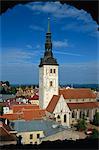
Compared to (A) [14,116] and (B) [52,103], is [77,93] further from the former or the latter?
(A) [14,116]

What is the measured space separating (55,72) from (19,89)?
53.4 ft

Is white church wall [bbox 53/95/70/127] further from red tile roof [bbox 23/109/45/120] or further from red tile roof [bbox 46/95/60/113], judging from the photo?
red tile roof [bbox 23/109/45/120]

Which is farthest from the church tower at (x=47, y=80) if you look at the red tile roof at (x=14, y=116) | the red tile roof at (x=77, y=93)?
the red tile roof at (x=14, y=116)

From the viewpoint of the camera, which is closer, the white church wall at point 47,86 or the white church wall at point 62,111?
the white church wall at point 62,111

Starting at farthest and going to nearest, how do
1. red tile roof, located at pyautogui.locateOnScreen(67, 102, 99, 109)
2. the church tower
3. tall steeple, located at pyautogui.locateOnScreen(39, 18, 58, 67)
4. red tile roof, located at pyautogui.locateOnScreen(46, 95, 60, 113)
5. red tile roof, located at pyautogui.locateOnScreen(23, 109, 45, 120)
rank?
red tile roof, located at pyautogui.locateOnScreen(67, 102, 99, 109) → the church tower → red tile roof, located at pyautogui.locateOnScreen(46, 95, 60, 113) → tall steeple, located at pyautogui.locateOnScreen(39, 18, 58, 67) → red tile roof, located at pyautogui.locateOnScreen(23, 109, 45, 120)

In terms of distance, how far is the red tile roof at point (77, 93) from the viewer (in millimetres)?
28611

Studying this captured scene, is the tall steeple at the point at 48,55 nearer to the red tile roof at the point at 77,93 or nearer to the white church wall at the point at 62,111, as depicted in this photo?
the white church wall at the point at 62,111

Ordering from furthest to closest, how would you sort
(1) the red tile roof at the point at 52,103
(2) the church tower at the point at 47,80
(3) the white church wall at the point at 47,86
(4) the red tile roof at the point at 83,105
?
(4) the red tile roof at the point at 83,105 → (3) the white church wall at the point at 47,86 → (2) the church tower at the point at 47,80 → (1) the red tile roof at the point at 52,103

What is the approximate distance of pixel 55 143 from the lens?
5.09 metres

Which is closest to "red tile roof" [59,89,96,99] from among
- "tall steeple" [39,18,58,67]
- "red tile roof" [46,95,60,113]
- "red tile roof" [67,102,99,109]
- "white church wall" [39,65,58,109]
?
"red tile roof" [67,102,99,109]

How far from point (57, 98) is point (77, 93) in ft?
15.8

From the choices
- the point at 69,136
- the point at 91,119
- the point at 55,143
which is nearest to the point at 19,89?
the point at 91,119

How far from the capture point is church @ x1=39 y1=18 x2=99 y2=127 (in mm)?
24531

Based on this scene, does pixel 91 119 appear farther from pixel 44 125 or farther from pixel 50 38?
pixel 44 125
